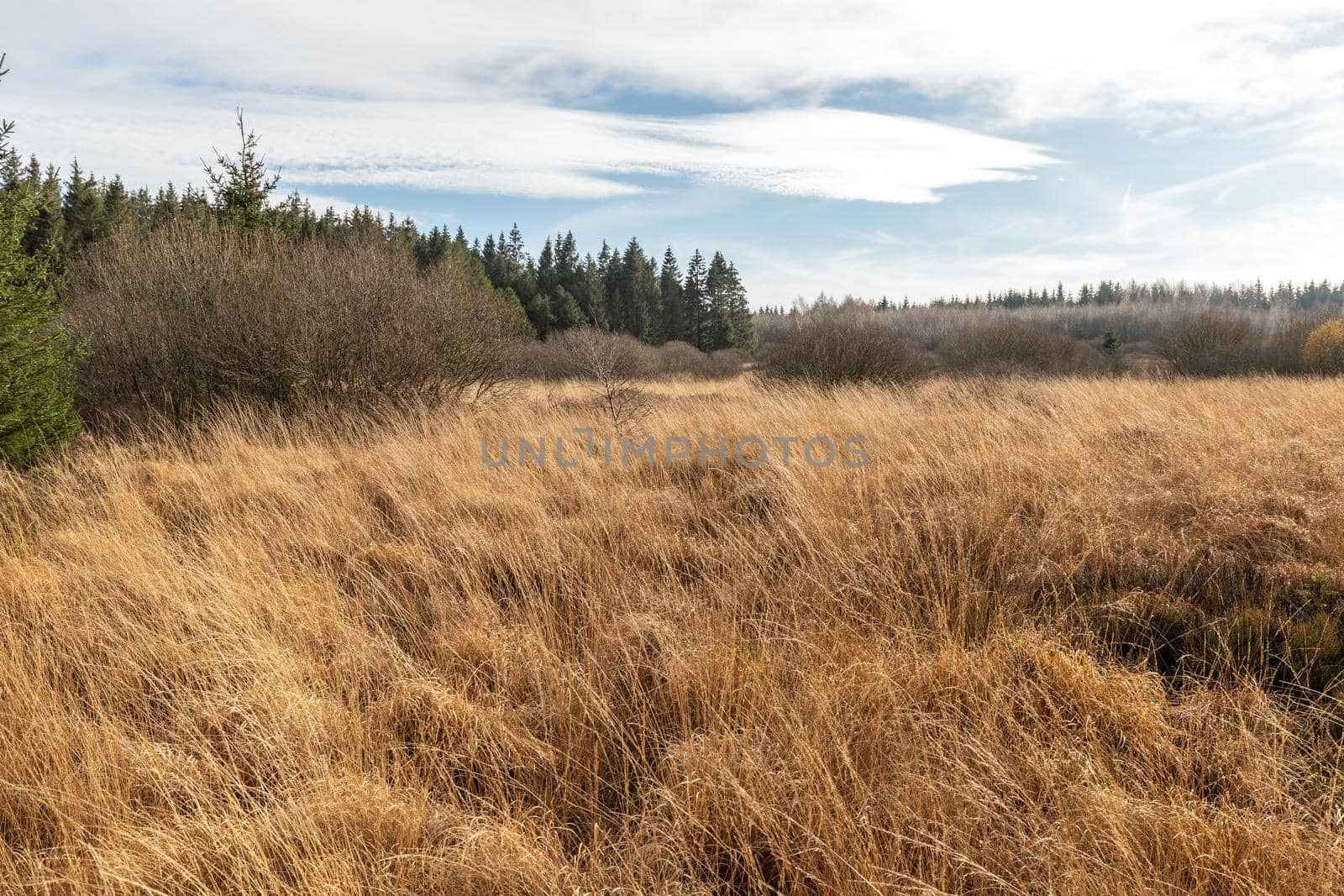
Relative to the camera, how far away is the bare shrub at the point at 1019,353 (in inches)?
907

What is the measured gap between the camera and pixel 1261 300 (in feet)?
308

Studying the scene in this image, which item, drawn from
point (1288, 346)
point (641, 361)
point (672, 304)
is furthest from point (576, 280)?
point (1288, 346)

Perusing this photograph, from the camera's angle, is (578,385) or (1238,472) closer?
(1238,472)

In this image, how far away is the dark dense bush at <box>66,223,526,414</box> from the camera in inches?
404


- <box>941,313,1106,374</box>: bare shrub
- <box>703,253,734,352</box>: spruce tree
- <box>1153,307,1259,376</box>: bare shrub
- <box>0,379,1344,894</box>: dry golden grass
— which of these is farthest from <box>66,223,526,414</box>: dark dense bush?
<box>703,253,734,352</box>: spruce tree

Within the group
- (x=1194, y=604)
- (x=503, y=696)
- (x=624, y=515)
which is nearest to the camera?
(x=503, y=696)

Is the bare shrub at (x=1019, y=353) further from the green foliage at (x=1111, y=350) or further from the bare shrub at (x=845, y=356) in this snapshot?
the bare shrub at (x=845, y=356)

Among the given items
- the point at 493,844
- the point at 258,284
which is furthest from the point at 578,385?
the point at 493,844

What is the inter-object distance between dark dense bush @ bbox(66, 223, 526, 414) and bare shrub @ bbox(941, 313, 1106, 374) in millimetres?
18201

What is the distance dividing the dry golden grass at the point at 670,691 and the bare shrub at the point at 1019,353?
18.9m

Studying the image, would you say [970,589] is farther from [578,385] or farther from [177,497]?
[578,385]

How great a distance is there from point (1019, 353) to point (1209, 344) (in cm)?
766

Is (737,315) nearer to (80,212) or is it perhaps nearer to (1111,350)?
(1111,350)

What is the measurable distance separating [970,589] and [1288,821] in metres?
1.59
